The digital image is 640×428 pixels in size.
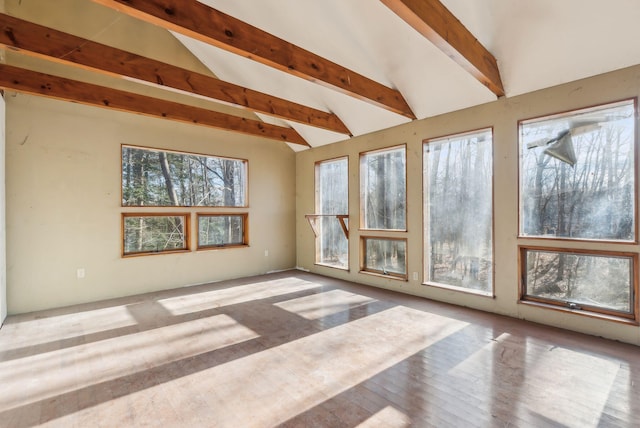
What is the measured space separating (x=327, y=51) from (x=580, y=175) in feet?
9.86

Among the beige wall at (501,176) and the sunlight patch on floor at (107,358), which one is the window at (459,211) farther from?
the sunlight patch on floor at (107,358)

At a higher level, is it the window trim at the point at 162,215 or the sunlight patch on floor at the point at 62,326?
the window trim at the point at 162,215

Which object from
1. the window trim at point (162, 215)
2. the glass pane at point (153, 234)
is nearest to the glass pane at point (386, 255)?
the window trim at point (162, 215)

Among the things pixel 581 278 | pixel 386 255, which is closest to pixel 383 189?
pixel 386 255

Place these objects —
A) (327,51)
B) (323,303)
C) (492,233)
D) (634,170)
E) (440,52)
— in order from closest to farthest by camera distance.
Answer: (634,170) → (440,52) → (492,233) → (327,51) → (323,303)

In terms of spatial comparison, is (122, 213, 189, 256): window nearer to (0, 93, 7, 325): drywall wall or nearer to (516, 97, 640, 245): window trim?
(0, 93, 7, 325): drywall wall

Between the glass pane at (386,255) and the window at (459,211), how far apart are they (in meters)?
0.43

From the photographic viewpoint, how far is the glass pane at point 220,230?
526cm

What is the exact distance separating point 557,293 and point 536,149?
4.98 ft

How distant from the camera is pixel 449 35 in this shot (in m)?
2.42

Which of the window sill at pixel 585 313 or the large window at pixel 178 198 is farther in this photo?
the large window at pixel 178 198

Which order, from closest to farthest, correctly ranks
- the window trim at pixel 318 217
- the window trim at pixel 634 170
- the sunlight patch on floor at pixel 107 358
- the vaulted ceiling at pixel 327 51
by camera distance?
the sunlight patch on floor at pixel 107 358, the vaulted ceiling at pixel 327 51, the window trim at pixel 634 170, the window trim at pixel 318 217

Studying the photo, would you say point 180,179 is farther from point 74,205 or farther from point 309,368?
point 309,368

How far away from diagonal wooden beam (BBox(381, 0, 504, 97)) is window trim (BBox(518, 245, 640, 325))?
5.86ft
